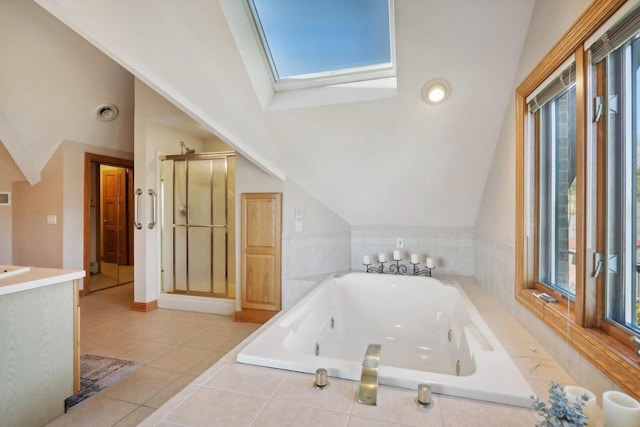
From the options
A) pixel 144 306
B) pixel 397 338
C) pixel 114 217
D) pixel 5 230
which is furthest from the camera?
pixel 114 217

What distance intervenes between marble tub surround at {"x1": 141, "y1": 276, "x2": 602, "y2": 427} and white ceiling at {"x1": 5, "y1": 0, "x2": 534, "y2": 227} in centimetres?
146

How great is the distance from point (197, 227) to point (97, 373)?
1881mm

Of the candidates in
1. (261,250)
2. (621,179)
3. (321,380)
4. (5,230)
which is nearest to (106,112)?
(5,230)

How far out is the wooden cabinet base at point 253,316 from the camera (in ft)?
9.88

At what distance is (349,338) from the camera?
8.40 ft

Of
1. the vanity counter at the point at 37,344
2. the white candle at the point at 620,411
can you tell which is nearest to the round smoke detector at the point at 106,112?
the vanity counter at the point at 37,344

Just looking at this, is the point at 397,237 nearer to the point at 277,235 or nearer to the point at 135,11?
the point at 277,235

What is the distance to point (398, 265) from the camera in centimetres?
301

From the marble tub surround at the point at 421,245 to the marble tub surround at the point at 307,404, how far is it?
5.48ft

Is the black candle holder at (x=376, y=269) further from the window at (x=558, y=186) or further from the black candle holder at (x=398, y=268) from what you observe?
the window at (x=558, y=186)

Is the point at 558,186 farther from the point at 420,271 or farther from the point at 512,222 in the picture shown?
the point at 420,271

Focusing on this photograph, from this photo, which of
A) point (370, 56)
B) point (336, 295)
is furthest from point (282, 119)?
point (336, 295)

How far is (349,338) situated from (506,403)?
1.65 metres

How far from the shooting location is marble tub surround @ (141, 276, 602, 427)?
3.03ft
